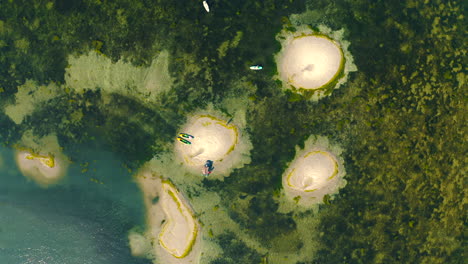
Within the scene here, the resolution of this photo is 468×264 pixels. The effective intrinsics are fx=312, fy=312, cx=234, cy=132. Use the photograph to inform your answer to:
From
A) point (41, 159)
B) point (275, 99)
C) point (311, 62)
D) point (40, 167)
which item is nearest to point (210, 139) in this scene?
point (275, 99)

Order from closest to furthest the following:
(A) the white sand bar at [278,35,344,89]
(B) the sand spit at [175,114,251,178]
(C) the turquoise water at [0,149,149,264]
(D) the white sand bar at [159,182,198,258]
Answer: (A) the white sand bar at [278,35,344,89] → (B) the sand spit at [175,114,251,178] → (D) the white sand bar at [159,182,198,258] → (C) the turquoise water at [0,149,149,264]

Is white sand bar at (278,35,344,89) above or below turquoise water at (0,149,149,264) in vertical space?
above

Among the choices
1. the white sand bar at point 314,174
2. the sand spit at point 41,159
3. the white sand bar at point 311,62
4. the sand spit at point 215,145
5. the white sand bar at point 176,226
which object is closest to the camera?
the white sand bar at point 311,62

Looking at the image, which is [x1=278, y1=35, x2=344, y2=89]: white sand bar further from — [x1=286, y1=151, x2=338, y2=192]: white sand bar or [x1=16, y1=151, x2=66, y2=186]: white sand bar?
[x1=16, y1=151, x2=66, y2=186]: white sand bar

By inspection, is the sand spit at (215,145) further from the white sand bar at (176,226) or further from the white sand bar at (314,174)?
the white sand bar at (314,174)

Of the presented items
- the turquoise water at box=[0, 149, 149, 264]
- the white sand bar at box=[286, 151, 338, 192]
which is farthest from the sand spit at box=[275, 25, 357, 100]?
the turquoise water at box=[0, 149, 149, 264]

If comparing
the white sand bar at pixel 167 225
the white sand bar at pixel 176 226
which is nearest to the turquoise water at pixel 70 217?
the white sand bar at pixel 167 225
